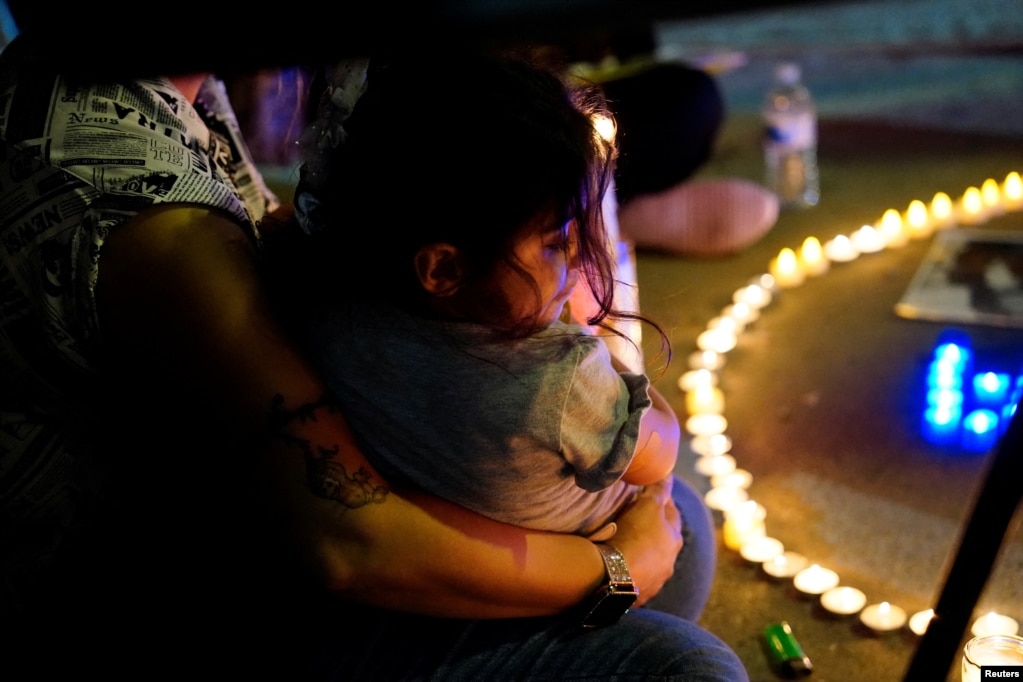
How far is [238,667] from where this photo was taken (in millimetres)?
1156

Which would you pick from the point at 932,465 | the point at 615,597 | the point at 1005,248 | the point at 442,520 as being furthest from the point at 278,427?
the point at 1005,248

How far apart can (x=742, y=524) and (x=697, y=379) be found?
0.50 metres

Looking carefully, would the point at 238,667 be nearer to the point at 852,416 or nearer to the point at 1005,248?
the point at 852,416

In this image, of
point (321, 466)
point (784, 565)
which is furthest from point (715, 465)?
point (321, 466)

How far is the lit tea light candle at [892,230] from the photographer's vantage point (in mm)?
2584

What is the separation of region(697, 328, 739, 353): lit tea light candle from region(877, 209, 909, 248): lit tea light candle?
0.63 metres

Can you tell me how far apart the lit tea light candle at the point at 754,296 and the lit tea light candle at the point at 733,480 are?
701 mm

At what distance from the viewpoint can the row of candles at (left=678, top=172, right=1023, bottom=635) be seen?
1.47 metres

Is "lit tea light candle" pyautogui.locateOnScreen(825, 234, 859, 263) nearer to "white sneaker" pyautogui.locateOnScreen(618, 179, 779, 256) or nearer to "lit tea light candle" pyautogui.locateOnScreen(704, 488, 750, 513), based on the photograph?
"white sneaker" pyautogui.locateOnScreen(618, 179, 779, 256)

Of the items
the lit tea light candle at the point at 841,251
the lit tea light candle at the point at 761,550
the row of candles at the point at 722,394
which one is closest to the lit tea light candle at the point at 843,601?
the row of candles at the point at 722,394

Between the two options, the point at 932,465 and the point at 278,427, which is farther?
the point at 932,465

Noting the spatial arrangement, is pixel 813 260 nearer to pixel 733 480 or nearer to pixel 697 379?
pixel 697 379

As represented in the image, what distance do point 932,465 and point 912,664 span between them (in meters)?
0.88

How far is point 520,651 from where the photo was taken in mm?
1047
